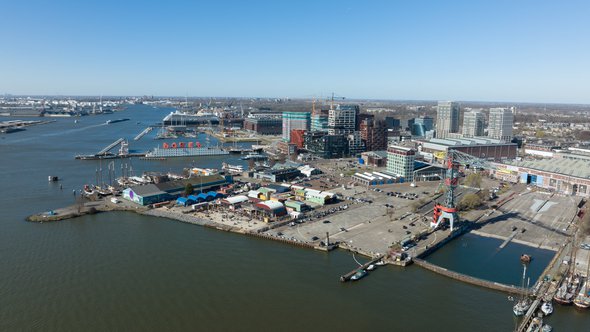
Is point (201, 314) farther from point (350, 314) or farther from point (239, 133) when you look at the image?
point (239, 133)

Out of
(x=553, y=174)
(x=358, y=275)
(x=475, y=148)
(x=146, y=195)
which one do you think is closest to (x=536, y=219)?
(x=553, y=174)

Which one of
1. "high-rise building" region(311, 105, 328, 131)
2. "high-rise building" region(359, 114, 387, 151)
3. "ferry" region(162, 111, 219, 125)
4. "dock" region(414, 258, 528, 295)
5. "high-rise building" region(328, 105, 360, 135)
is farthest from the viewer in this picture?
"ferry" region(162, 111, 219, 125)

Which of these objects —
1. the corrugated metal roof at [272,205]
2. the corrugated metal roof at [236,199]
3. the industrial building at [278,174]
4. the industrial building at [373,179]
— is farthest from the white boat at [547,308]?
the industrial building at [278,174]

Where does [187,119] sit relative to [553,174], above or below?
above

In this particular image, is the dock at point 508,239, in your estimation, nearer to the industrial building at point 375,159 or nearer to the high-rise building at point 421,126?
the industrial building at point 375,159

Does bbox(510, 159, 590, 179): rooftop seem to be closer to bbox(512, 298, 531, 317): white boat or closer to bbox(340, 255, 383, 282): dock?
bbox(512, 298, 531, 317): white boat

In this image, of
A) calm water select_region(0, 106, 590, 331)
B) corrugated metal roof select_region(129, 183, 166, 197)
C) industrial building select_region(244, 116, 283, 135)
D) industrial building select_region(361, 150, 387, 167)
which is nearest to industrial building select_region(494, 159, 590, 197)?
industrial building select_region(361, 150, 387, 167)

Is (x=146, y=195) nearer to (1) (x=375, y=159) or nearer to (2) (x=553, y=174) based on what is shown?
(1) (x=375, y=159)
